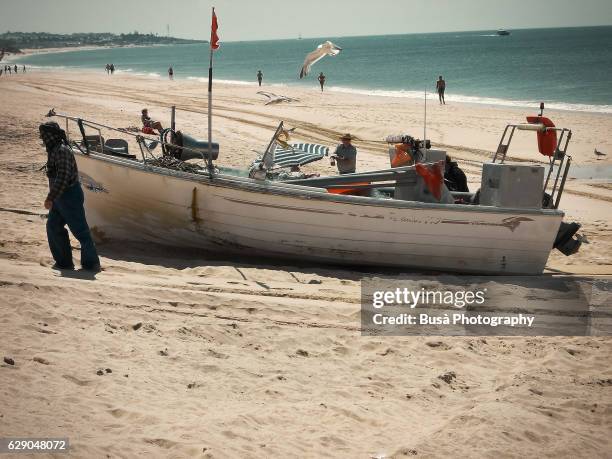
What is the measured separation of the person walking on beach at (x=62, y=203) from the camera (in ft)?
21.7

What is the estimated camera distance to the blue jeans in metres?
6.80

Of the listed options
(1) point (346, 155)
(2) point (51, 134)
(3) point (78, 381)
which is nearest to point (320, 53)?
(1) point (346, 155)

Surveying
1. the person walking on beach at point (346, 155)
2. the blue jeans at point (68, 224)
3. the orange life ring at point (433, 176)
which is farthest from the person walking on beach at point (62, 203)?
the person walking on beach at point (346, 155)

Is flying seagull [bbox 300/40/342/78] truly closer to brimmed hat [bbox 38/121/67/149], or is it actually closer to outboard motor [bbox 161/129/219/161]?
outboard motor [bbox 161/129/219/161]

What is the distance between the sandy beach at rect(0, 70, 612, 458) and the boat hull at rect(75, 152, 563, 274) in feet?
1.01

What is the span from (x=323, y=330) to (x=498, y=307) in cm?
212

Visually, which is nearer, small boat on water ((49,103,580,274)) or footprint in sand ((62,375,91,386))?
footprint in sand ((62,375,91,386))

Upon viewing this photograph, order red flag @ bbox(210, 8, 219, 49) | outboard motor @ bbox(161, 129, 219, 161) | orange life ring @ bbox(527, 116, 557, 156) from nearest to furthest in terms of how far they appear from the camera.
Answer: red flag @ bbox(210, 8, 219, 49), orange life ring @ bbox(527, 116, 557, 156), outboard motor @ bbox(161, 129, 219, 161)

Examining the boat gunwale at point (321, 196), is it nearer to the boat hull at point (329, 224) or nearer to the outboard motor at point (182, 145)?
the boat hull at point (329, 224)

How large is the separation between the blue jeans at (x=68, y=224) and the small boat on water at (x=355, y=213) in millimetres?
1380

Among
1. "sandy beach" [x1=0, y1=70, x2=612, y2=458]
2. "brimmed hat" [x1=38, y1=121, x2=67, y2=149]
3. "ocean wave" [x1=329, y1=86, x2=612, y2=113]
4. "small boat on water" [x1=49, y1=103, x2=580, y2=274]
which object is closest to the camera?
"sandy beach" [x1=0, y1=70, x2=612, y2=458]

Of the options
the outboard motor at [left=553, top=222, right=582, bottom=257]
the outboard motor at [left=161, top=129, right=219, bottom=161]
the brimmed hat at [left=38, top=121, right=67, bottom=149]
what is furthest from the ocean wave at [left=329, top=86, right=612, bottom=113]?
the brimmed hat at [left=38, top=121, right=67, bottom=149]

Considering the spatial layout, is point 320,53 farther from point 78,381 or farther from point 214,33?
point 78,381

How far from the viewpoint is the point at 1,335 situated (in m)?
4.91
